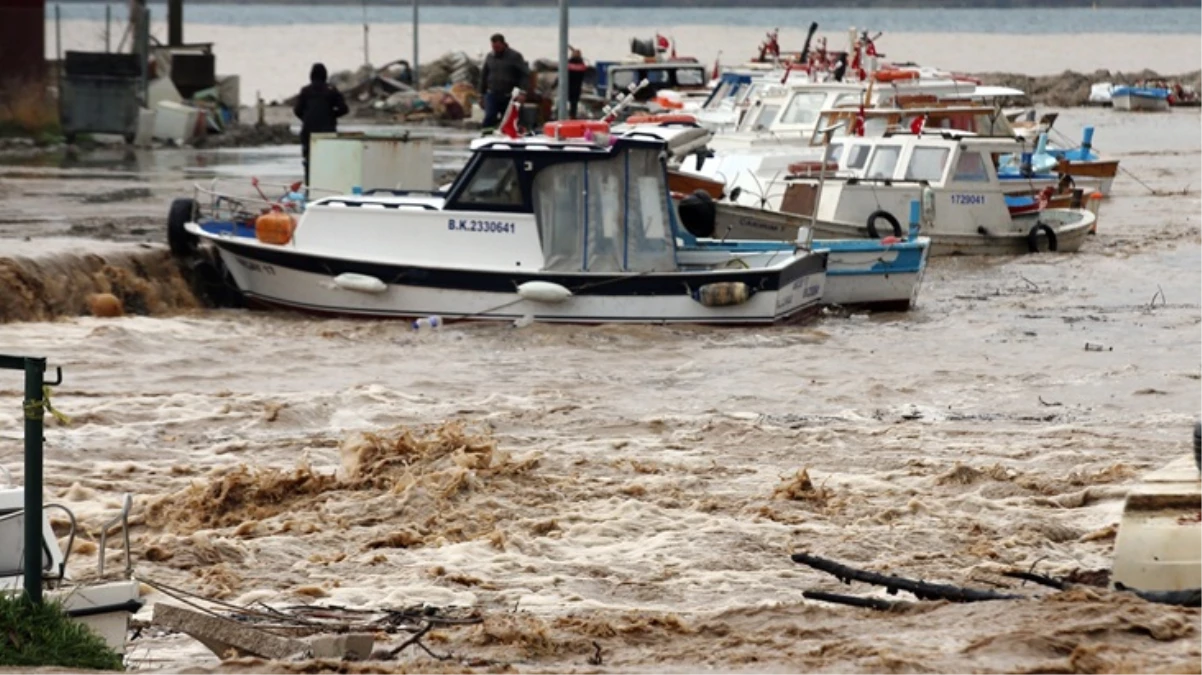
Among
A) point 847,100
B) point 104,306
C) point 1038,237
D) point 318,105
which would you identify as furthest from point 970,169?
point 104,306

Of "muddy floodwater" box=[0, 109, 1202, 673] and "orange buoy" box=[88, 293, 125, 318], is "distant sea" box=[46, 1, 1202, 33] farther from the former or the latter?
"orange buoy" box=[88, 293, 125, 318]

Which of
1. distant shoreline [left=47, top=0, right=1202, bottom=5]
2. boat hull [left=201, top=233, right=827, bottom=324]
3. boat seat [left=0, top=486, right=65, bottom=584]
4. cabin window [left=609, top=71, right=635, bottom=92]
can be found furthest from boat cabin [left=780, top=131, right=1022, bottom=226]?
distant shoreline [left=47, top=0, right=1202, bottom=5]

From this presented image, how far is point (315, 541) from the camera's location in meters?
10.9

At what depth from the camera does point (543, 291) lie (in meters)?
18.5

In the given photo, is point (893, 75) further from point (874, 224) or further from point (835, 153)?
point (874, 224)

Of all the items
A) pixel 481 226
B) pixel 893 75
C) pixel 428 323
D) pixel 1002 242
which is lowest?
pixel 428 323

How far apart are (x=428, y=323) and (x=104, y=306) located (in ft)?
9.59

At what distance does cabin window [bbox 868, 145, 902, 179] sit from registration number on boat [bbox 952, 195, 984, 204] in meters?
0.87

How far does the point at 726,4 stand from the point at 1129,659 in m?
185

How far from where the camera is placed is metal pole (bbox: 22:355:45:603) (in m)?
6.86

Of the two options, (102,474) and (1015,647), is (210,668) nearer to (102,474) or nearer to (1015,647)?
(1015,647)

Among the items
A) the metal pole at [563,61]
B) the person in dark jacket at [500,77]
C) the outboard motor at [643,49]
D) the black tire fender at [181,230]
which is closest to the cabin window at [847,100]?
the person in dark jacket at [500,77]

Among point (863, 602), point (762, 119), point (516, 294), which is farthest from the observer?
point (762, 119)

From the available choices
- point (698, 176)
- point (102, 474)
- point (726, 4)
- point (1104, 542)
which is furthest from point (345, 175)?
point (726, 4)
